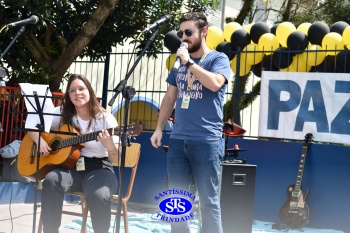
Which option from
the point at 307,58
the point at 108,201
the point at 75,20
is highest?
the point at 75,20

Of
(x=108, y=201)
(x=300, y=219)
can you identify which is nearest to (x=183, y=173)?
(x=108, y=201)

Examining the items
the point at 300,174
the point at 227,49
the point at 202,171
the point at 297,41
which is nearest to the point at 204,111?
the point at 202,171

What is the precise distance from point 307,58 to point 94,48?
13.2ft

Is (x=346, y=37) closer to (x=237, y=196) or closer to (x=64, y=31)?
(x=237, y=196)

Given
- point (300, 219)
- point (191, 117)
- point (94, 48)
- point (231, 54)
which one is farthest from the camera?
point (94, 48)

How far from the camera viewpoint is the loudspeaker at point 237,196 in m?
5.81

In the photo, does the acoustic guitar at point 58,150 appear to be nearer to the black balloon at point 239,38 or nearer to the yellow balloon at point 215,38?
the black balloon at point 239,38

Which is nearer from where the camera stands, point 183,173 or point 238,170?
point 183,173

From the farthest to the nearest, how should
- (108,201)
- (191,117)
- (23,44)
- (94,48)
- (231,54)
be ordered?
(94,48), (23,44), (231,54), (108,201), (191,117)

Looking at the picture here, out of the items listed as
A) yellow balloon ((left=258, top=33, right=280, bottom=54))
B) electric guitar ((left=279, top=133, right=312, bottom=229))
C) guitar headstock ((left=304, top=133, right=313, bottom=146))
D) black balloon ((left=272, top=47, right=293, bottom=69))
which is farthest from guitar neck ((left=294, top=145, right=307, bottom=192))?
yellow balloon ((left=258, top=33, right=280, bottom=54))

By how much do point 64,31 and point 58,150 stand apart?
546 cm

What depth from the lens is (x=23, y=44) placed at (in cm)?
1012

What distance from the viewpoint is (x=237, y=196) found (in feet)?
19.3

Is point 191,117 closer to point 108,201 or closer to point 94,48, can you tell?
point 108,201
